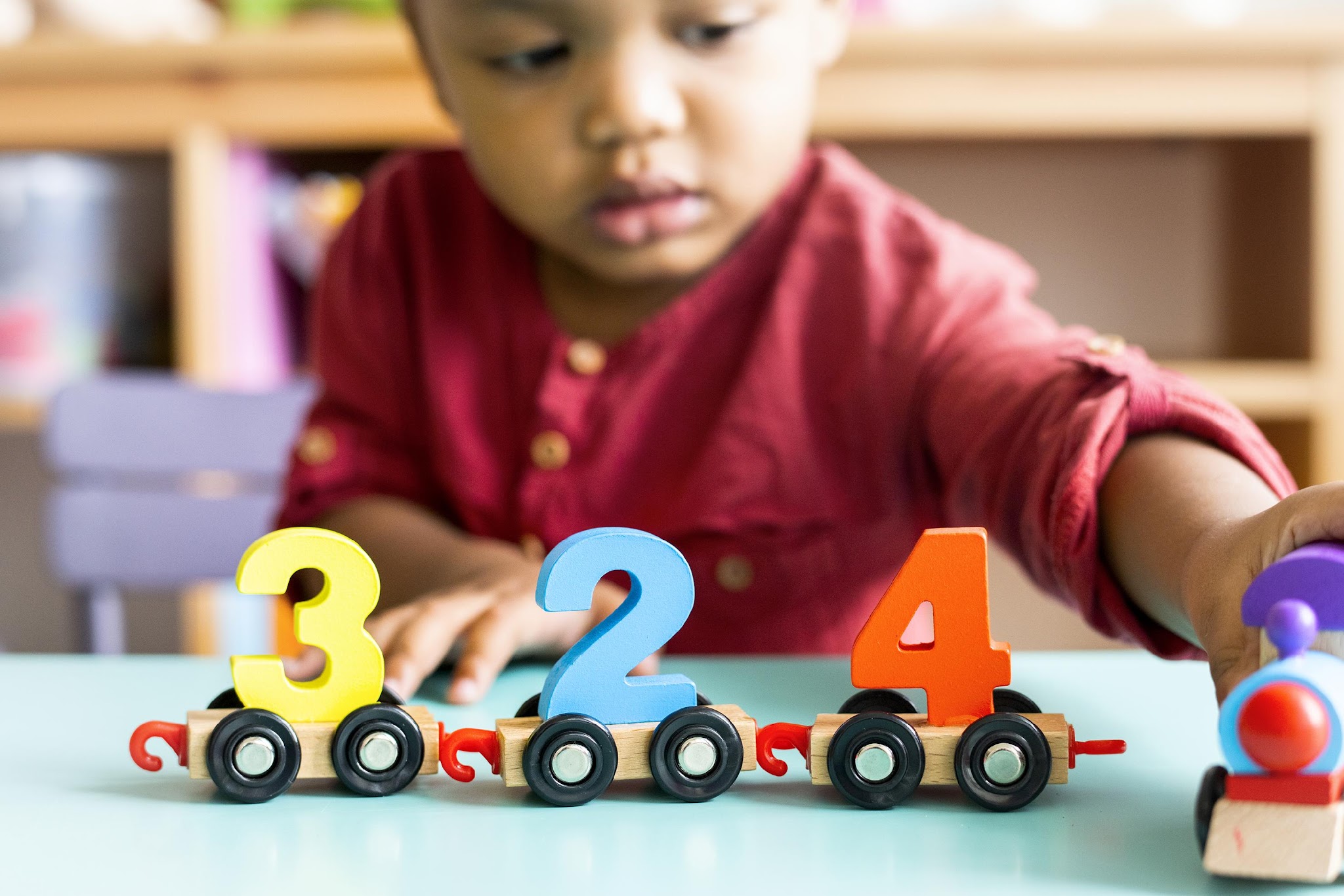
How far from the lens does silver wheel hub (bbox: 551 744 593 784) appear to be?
391 millimetres

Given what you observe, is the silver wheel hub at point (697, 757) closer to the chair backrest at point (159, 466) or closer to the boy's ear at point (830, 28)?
the boy's ear at point (830, 28)

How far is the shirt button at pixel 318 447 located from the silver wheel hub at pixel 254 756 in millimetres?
496

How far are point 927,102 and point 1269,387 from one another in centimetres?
48

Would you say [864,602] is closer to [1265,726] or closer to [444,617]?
[444,617]

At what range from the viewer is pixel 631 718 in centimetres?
40

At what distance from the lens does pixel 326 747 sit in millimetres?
401

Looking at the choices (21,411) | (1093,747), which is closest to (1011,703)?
(1093,747)

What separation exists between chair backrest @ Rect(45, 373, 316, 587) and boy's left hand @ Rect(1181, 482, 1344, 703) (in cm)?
99

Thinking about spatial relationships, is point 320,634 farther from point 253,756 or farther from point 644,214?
point 644,214

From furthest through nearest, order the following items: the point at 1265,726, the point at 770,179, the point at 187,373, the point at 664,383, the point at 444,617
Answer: the point at 187,373, the point at 664,383, the point at 770,179, the point at 444,617, the point at 1265,726

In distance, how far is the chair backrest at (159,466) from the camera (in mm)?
1275

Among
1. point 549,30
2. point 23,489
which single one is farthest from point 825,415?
point 23,489

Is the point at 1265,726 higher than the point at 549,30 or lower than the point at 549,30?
lower

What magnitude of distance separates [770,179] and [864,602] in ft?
0.96
